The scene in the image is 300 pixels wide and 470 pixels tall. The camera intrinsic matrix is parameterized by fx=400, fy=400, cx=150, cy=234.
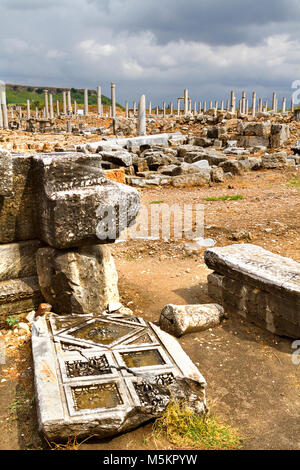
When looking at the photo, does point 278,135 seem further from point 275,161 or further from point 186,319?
point 186,319

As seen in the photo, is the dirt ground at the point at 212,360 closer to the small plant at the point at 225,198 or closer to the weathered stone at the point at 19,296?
the weathered stone at the point at 19,296

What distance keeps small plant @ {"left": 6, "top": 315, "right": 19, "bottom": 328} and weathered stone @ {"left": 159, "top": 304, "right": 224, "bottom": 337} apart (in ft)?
5.20

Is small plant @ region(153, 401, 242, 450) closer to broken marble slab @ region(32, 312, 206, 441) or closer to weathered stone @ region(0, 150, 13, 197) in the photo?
broken marble slab @ region(32, 312, 206, 441)

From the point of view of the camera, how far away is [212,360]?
3.98 m

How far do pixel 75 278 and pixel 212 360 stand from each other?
5.43ft

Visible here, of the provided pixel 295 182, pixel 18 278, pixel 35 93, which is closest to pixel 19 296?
pixel 18 278

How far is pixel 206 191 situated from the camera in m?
12.7

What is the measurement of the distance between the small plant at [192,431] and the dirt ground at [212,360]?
2.9 inches

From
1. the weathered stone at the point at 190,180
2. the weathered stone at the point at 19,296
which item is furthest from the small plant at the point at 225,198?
the weathered stone at the point at 19,296

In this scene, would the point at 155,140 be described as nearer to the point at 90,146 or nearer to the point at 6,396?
the point at 90,146

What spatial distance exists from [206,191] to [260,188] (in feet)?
5.83

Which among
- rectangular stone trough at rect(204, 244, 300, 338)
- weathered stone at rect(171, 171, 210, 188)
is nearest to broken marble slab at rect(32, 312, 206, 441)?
rectangular stone trough at rect(204, 244, 300, 338)

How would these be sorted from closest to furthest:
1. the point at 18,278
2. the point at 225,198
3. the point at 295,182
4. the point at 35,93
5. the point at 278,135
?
the point at 18,278
the point at 225,198
the point at 295,182
the point at 278,135
the point at 35,93
